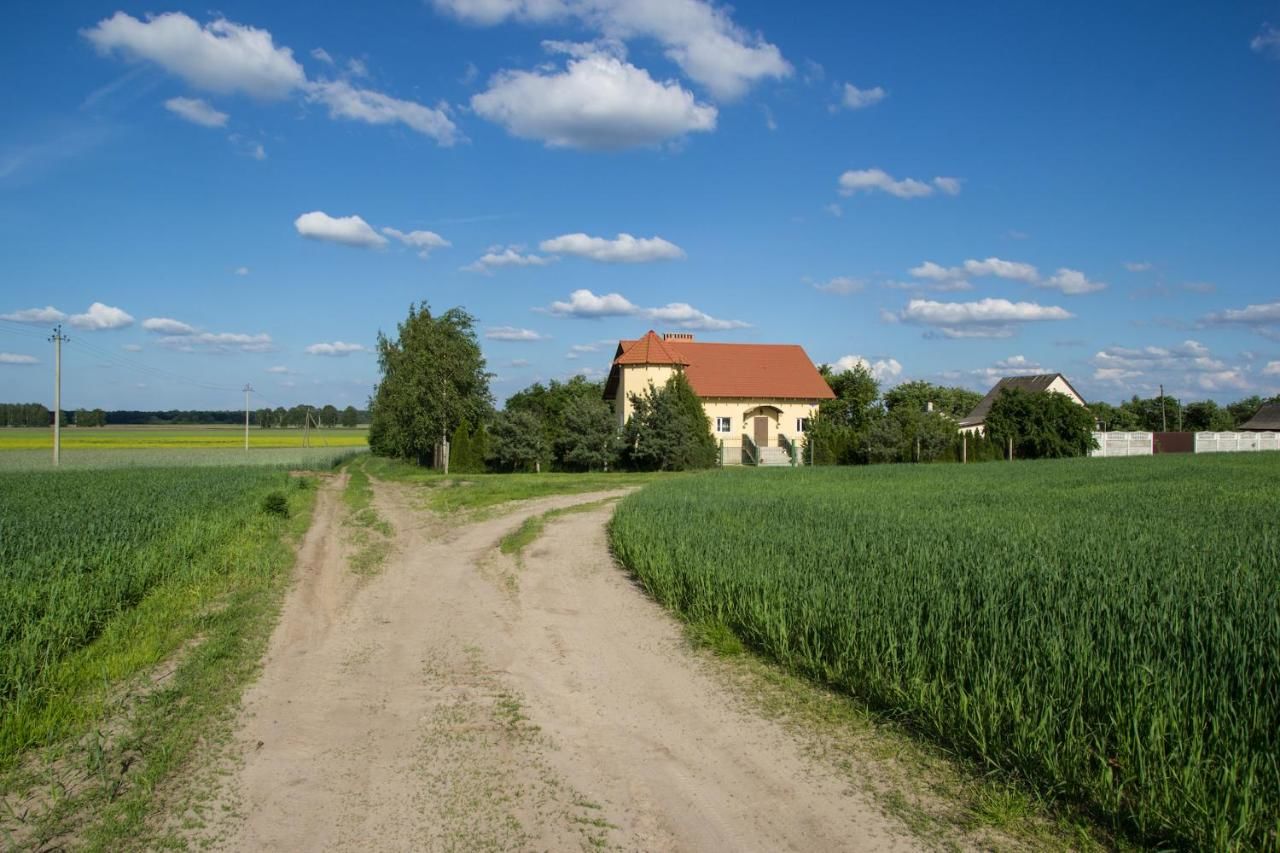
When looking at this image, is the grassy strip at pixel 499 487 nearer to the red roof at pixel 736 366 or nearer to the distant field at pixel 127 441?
the red roof at pixel 736 366

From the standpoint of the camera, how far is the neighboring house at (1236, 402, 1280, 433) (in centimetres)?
8794

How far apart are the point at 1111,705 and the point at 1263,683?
0.88 metres

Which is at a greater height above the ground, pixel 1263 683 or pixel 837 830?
pixel 1263 683

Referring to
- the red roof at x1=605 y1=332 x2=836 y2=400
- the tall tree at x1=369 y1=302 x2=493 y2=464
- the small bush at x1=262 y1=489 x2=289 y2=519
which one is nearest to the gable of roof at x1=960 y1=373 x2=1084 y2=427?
the red roof at x1=605 y1=332 x2=836 y2=400

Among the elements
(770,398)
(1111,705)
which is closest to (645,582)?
(1111,705)

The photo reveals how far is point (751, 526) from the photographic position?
14.4m

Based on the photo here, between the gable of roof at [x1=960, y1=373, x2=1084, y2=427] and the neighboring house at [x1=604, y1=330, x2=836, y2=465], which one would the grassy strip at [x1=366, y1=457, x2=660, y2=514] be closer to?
the neighboring house at [x1=604, y1=330, x2=836, y2=465]

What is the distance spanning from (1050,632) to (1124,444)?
6345 centimetres

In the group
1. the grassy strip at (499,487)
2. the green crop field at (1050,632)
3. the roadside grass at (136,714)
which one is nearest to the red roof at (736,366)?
the grassy strip at (499,487)

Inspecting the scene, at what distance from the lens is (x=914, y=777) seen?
5.55 metres

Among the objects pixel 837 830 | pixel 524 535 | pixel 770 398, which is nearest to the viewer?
pixel 837 830

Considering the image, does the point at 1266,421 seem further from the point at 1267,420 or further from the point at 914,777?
the point at 914,777

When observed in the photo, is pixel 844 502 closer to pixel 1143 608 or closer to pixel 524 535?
pixel 524 535

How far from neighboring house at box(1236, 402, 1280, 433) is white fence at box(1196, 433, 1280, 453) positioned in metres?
22.9
